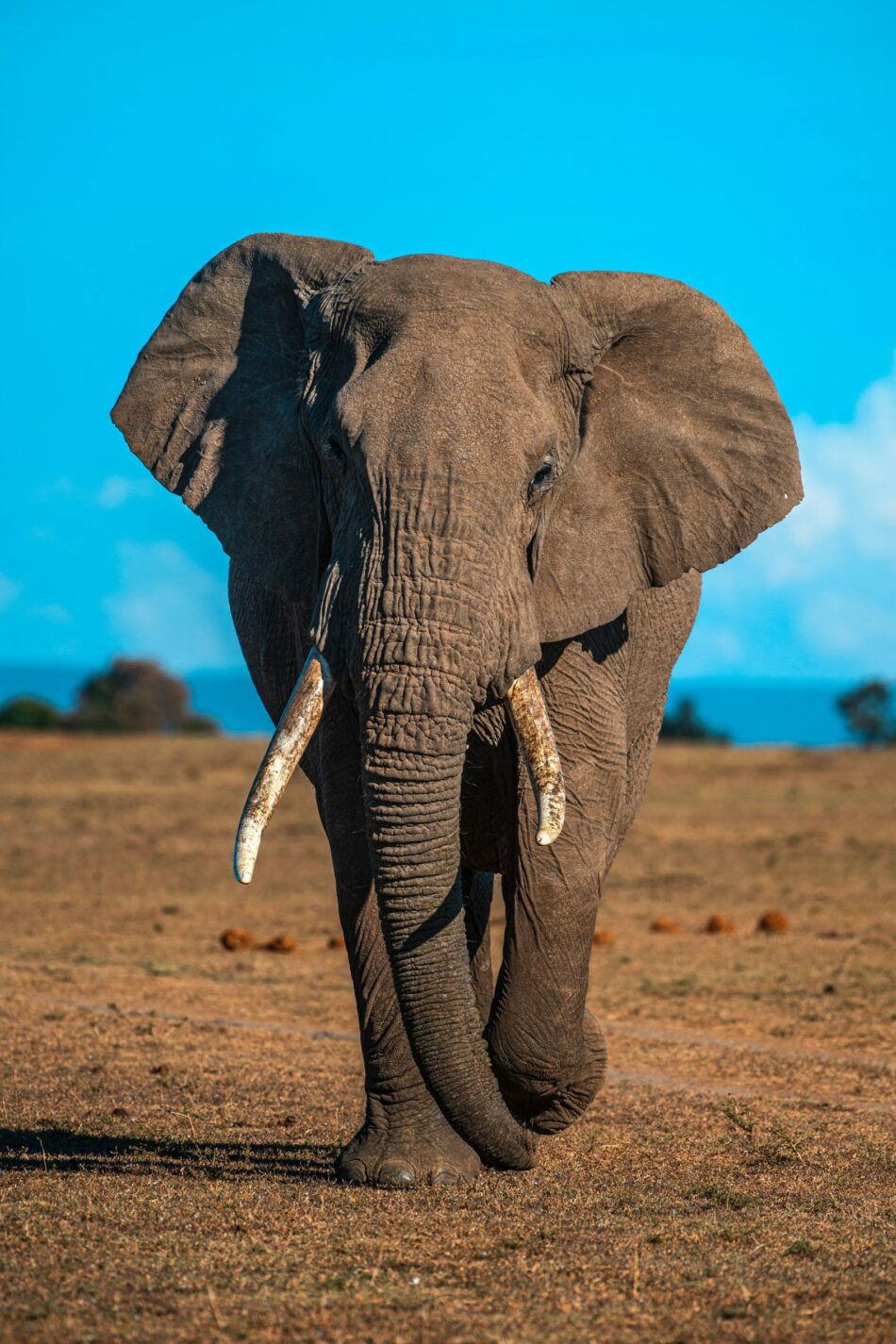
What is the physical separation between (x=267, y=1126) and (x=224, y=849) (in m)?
13.7

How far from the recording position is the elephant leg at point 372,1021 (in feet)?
21.6

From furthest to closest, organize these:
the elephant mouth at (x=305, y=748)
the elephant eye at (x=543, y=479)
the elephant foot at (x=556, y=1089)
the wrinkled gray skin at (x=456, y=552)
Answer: the elephant foot at (x=556, y=1089), the elephant eye at (x=543, y=479), the wrinkled gray skin at (x=456, y=552), the elephant mouth at (x=305, y=748)

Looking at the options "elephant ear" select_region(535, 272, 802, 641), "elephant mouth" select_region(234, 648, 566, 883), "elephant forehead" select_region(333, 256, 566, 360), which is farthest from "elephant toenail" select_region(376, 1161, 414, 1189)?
"elephant forehead" select_region(333, 256, 566, 360)

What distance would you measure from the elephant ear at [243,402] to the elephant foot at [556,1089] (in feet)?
6.53

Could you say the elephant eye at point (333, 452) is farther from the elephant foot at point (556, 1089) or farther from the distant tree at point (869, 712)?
the distant tree at point (869, 712)

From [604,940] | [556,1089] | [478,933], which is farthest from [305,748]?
[604,940]

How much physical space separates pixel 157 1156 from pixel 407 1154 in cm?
112

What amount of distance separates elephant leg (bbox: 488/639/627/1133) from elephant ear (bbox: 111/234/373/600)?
43.7 inches

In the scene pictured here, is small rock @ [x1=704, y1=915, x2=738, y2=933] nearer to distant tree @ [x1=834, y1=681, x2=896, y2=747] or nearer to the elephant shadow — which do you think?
the elephant shadow

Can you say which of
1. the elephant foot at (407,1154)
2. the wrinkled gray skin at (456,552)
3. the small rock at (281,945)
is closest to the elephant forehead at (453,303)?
the wrinkled gray skin at (456,552)

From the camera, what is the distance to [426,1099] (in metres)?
6.67

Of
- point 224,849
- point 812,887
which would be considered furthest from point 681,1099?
point 224,849

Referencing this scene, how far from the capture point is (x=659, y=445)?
23.1 feet

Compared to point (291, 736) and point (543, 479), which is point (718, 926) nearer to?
point (543, 479)
